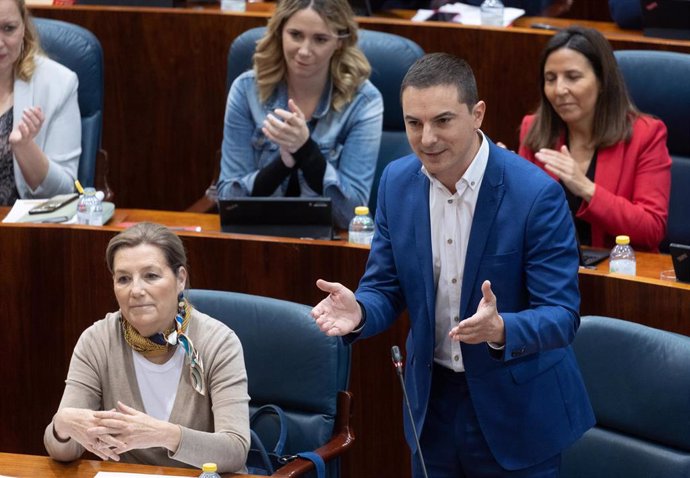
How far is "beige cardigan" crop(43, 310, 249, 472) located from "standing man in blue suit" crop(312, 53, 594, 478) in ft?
0.97

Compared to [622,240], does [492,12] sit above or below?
above

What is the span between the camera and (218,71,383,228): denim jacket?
10.7ft

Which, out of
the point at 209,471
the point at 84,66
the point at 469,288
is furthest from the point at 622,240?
the point at 84,66

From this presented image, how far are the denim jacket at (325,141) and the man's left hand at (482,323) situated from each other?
1.33m

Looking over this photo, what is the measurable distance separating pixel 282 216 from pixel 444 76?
1.00 m

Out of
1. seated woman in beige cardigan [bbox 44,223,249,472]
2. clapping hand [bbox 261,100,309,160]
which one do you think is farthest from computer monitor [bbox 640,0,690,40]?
seated woman in beige cardigan [bbox 44,223,249,472]

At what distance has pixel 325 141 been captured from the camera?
10.8ft

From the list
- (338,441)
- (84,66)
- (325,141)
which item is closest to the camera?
(338,441)

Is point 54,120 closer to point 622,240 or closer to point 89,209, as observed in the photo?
point 89,209

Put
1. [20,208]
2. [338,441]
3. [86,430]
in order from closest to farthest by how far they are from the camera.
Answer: [86,430]
[338,441]
[20,208]

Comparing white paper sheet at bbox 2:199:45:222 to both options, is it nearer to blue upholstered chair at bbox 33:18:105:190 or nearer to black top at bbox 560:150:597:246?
blue upholstered chair at bbox 33:18:105:190

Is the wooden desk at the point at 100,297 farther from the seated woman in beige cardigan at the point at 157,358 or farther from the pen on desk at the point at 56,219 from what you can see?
the seated woman in beige cardigan at the point at 157,358

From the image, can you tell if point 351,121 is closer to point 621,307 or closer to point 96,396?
point 621,307

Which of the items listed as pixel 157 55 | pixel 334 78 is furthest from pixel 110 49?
pixel 334 78
